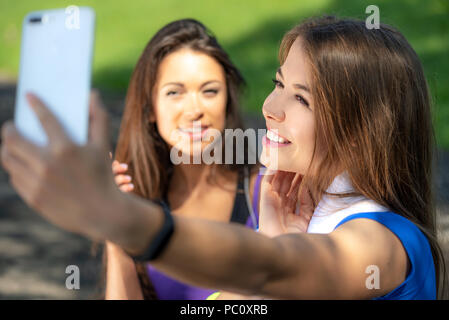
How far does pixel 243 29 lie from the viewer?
405 inches

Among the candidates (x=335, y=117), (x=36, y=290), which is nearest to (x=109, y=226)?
(x=335, y=117)

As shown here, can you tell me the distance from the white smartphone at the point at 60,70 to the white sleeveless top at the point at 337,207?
0.94 m

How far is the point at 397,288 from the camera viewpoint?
1.69 metres

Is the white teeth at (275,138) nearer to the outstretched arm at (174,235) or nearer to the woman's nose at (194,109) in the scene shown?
the outstretched arm at (174,235)

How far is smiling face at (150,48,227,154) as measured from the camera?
9.80 ft

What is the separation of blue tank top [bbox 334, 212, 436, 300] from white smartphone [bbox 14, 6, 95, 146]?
0.91m

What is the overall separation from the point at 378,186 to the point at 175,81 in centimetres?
149

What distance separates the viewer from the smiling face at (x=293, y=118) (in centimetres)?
184

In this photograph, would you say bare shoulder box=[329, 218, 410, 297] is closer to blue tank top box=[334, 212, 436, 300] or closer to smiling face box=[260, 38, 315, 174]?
blue tank top box=[334, 212, 436, 300]
